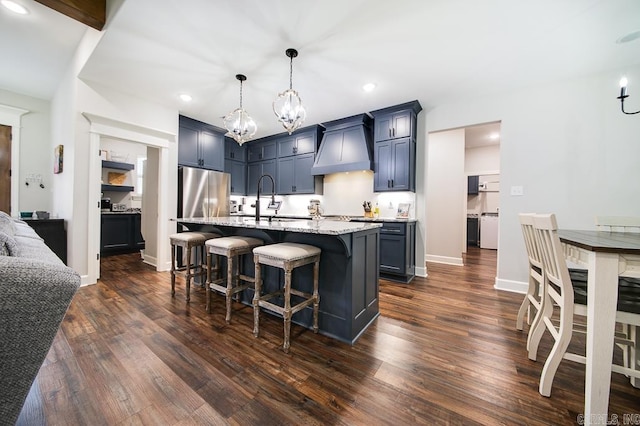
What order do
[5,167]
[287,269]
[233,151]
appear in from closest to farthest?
[287,269]
[5,167]
[233,151]

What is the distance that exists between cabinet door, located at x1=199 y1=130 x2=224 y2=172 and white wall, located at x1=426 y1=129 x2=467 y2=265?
4.26 meters

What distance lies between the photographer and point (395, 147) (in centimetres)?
383

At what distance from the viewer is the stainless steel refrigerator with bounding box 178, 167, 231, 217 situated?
4148 millimetres

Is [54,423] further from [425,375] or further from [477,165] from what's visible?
[477,165]

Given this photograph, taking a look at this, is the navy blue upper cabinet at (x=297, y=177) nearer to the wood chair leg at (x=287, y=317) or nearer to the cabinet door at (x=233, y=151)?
the cabinet door at (x=233, y=151)

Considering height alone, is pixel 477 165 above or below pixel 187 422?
above

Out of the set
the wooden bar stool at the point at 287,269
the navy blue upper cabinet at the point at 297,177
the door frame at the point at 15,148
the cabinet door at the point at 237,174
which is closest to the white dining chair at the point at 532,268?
the wooden bar stool at the point at 287,269

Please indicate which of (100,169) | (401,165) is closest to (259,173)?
(100,169)

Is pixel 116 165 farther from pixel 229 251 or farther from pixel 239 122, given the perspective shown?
pixel 229 251

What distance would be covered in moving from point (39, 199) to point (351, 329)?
5.75 metres

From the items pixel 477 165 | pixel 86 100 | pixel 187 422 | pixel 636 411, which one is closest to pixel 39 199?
pixel 86 100

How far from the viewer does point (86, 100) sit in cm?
314

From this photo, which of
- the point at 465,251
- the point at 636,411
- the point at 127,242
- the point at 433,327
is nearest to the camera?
the point at 636,411

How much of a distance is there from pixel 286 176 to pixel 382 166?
2.20m
